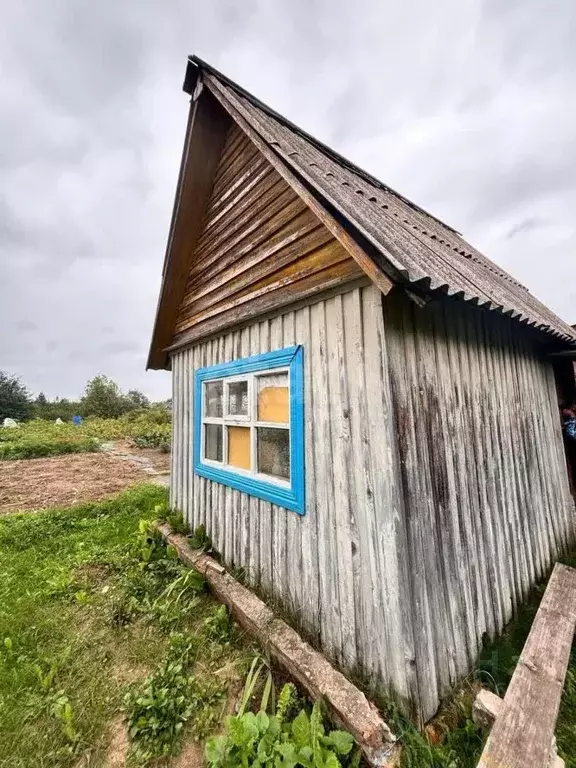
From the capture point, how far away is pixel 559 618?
2.60m

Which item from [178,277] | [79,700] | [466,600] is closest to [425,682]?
[466,600]

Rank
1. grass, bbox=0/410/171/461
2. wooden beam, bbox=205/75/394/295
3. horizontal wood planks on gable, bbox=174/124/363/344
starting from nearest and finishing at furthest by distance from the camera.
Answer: wooden beam, bbox=205/75/394/295 → horizontal wood planks on gable, bbox=174/124/363/344 → grass, bbox=0/410/171/461

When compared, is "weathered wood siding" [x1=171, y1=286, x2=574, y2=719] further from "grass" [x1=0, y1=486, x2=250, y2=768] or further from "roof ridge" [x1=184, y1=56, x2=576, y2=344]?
"grass" [x1=0, y1=486, x2=250, y2=768]

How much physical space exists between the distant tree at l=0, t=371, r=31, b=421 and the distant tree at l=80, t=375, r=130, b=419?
449 centimetres

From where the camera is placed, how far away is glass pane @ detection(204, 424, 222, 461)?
161 inches

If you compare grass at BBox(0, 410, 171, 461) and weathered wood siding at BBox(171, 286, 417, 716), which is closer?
weathered wood siding at BBox(171, 286, 417, 716)

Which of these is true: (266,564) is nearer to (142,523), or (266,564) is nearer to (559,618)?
(559,618)

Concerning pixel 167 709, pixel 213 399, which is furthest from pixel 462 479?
pixel 213 399

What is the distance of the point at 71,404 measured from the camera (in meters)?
31.0

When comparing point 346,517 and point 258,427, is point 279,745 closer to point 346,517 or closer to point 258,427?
point 346,517

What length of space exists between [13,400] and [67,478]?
25.1 m

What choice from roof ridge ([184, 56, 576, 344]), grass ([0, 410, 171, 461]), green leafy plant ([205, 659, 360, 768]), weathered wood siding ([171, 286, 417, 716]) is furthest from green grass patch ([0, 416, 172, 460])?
green leafy plant ([205, 659, 360, 768])

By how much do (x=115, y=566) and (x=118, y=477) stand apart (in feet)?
20.1

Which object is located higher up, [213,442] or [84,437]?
[213,442]
